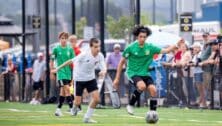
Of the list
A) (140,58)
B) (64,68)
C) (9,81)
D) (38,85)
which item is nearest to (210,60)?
(64,68)

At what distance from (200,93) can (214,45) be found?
1532 mm

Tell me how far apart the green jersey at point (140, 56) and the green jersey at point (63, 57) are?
4822 millimetres

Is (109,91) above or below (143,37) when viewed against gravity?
below

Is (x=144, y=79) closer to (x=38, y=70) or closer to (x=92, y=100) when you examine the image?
(x=92, y=100)

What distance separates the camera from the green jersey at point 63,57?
26141 mm

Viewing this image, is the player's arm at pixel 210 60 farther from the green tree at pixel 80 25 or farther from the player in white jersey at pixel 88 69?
the green tree at pixel 80 25

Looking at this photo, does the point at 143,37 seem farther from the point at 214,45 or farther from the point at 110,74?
the point at 110,74

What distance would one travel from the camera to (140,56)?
2145 centimetres

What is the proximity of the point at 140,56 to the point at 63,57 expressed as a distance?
17.0ft

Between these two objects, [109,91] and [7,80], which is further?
[7,80]

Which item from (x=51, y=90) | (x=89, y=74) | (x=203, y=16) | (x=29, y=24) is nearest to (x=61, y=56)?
(x=89, y=74)

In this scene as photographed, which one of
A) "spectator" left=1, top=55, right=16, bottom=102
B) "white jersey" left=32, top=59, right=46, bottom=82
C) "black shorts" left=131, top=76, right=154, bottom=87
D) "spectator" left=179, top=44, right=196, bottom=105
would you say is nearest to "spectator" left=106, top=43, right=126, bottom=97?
"spectator" left=179, top=44, right=196, bottom=105

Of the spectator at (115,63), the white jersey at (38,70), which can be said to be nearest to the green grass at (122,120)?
the spectator at (115,63)

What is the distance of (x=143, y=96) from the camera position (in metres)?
31.7
